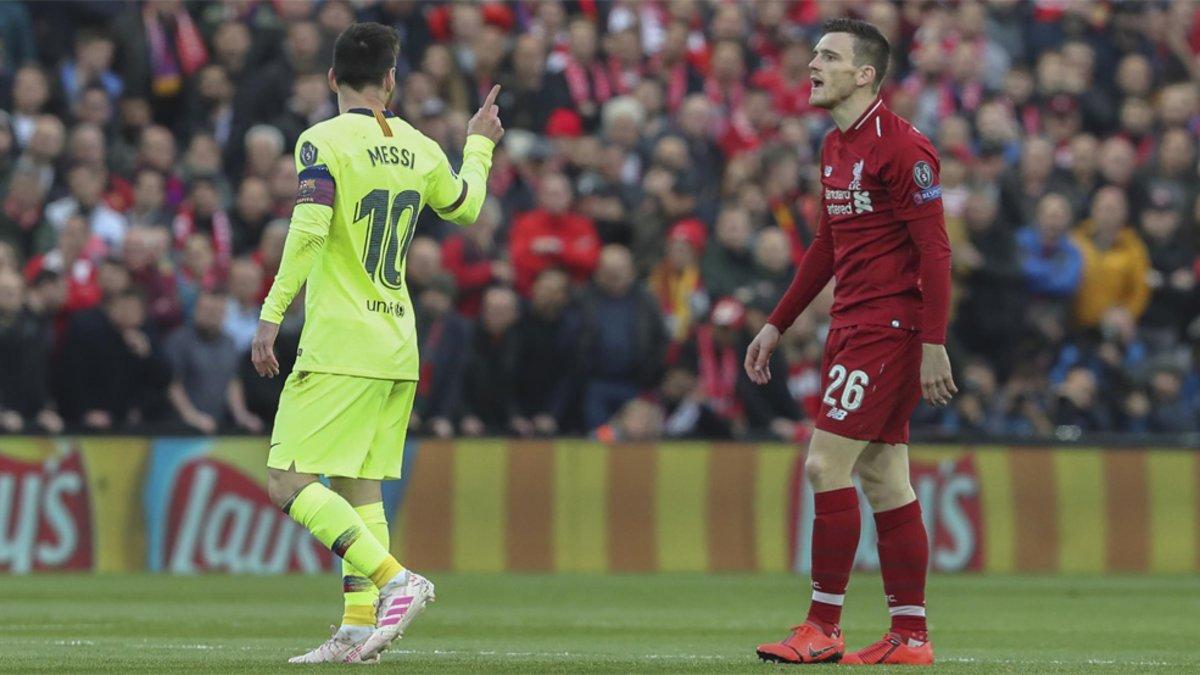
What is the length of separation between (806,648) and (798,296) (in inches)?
62.3

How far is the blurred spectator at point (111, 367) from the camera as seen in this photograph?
16.3m

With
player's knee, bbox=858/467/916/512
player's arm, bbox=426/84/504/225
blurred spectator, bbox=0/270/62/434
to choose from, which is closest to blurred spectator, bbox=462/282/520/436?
blurred spectator, bbox=0/270/62/434

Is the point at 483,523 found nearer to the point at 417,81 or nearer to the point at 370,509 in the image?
the point at 417,81

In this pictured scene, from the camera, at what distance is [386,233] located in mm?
8664

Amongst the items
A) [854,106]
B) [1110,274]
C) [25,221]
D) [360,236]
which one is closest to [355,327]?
[360,236]

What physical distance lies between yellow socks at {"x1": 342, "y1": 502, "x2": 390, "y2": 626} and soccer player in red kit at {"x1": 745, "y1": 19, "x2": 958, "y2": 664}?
1.59 m

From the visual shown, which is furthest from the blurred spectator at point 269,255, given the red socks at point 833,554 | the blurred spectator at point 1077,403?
the red socks at point 833,554

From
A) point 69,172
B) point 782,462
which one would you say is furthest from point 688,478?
point 69,172

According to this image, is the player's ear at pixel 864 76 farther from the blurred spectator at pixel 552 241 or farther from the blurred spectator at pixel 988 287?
the blurred spectator at pixel 988 287

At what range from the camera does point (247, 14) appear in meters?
19.7

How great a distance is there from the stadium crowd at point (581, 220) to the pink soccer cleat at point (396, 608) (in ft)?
27.3

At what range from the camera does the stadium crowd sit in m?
16.8

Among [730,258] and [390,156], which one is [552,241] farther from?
[390,156]

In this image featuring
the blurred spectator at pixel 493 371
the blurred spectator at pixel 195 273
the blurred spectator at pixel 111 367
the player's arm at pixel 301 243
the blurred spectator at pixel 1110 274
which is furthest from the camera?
the blurred spectator at pixel 1110 274
